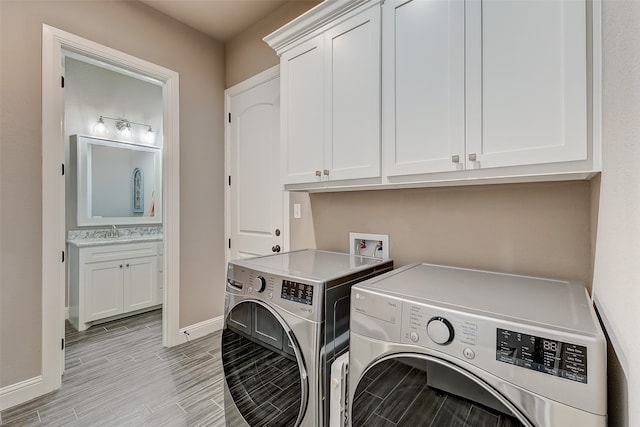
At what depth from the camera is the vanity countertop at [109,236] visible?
3.03 metres

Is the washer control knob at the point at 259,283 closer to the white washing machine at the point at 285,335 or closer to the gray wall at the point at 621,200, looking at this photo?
the white washing machine at the point at 285,335

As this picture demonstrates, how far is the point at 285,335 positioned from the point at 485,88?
1247 mm

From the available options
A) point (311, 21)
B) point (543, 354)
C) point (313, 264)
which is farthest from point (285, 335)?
point (311, 21)

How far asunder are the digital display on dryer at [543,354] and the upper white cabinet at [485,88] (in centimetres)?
59

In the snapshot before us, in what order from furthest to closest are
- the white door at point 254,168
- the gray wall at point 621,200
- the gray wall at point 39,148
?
1. the white door at point 254,168
2. the gray wall at point 39,148
3. the gray wall at point 621,200

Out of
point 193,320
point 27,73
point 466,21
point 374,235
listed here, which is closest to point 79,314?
point 193,320

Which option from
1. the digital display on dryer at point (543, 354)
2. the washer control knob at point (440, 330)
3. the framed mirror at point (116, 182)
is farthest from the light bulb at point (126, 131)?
the digital display on dryer at point (543, 354)

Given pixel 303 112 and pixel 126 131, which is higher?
pixel 126 131

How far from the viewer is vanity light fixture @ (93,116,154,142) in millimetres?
3438

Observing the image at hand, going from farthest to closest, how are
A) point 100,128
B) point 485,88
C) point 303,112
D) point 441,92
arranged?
point 100,128, point 303,112, point 441,92, point 485,88

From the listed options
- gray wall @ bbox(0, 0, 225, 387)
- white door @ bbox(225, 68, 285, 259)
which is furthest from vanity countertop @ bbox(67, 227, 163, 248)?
white door @ bbox(225, 68, 285, 259)

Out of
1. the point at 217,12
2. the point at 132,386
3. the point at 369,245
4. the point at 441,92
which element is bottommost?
the point at 132,386

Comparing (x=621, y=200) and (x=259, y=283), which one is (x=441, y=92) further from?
(x=259, y=283)

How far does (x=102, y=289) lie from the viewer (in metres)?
2.99
